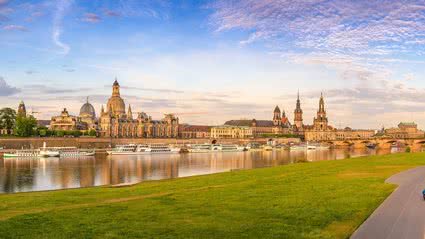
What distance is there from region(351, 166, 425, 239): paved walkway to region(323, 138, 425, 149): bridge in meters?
117

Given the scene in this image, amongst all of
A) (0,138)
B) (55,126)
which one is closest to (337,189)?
(0,138)

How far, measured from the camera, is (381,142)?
494 ft

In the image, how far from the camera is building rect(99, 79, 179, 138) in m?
171

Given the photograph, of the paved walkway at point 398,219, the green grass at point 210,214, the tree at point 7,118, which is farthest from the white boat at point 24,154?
the paved walkway at point 398,219

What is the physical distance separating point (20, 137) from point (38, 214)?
109 m

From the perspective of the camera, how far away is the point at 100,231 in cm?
1538

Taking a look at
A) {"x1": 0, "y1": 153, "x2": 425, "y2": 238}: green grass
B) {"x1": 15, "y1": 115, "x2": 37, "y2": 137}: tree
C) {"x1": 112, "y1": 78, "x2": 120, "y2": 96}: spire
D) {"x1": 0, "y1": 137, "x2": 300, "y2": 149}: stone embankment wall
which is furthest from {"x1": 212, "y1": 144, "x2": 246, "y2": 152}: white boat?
{"x1": 0, "y1": 153, "x2": 425, "y2": 238}: green grass

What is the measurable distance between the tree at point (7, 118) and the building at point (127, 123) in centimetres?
4058

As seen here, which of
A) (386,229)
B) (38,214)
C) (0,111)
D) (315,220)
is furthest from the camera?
(0,111)

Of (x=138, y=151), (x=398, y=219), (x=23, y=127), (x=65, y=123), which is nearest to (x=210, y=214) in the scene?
(x=398, y=219)

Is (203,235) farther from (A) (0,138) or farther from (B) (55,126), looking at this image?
(B) (55,126)

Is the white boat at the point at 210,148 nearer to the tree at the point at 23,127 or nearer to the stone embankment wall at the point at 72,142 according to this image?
the stone embankment wall at the point at 72,142

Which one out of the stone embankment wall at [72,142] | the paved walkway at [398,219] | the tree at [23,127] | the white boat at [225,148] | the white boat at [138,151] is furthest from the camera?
the white boat at [225,148]

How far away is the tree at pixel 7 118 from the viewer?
12529 cm
